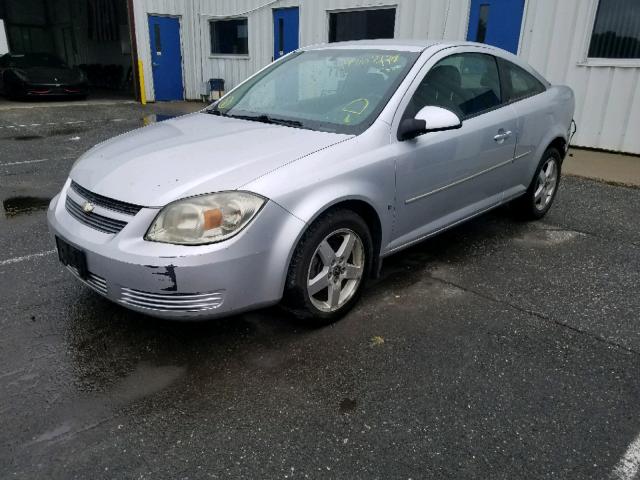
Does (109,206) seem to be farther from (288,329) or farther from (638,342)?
(638,342)

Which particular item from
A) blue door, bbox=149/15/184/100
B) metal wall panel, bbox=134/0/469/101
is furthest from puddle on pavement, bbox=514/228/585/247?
blue door, bbox=149/15/184/100

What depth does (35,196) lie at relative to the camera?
18.5ft

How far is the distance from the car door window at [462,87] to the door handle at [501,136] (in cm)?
21

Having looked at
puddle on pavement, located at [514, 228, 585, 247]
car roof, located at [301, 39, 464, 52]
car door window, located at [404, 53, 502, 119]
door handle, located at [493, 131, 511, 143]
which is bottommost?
puddle on pavement, located at [514, 228, 585, 247]

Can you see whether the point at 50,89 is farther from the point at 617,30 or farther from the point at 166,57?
the point at 617,30

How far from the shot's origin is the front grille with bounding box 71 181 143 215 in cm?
252

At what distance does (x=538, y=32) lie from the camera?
832 cm

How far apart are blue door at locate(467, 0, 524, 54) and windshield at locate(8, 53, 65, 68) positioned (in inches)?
473

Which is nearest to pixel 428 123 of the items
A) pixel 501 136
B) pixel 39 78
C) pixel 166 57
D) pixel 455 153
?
pixel 455 153

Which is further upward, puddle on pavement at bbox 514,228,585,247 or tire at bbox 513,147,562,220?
tire at bbox 513,147,562,220

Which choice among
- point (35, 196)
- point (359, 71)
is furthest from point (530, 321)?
point (35, 196)

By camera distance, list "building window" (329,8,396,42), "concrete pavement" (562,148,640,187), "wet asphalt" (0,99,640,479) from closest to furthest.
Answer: "wet asphalt" (0,99,640,479)
"concrete pavement" (562,148,640,187)
"building window" (329,8,396,42)

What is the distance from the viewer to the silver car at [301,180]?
2.46m

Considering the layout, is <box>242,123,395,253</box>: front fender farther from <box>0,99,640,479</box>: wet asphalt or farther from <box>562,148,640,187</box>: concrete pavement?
<box>562,148,640,187</box>: concrete pavement
